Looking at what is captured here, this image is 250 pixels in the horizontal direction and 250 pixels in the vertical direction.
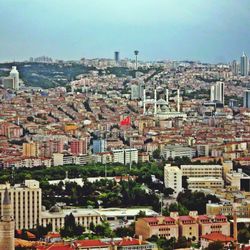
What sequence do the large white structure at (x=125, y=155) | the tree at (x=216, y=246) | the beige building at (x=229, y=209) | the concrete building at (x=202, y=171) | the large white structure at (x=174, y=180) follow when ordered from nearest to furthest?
the tree at (x=216, y=246) → the beige building at (x=229, y=209) → the large white structure at (x=174, y=180) → the concrete building at (x=202, y=171) → the large white structure at (x=125, y=155)

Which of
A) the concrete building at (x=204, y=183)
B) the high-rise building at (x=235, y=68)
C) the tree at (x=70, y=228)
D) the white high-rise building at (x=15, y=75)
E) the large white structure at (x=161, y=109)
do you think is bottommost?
the tree at (x=70, y=228)

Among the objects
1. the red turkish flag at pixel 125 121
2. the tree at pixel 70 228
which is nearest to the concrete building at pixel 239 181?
the tree at pixel 70 228

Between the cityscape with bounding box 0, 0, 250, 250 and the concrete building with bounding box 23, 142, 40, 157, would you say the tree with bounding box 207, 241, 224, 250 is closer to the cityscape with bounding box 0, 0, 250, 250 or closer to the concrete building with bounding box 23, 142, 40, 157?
the cityscape with bounding box 0, 0, 250, 250

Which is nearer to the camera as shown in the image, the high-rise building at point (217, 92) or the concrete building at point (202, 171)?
the concrete building at point (202, 171)

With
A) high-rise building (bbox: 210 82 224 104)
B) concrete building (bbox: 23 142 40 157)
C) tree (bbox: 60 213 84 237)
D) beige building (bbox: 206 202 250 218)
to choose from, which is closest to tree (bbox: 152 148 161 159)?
concrete building (bbox: 23 142 40 157)

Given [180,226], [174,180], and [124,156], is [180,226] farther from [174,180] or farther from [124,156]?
[124,156]

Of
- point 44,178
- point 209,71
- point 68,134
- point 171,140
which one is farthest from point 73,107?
point 44,178

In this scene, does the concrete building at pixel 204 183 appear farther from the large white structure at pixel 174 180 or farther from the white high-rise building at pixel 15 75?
the white high-rise building at pixel 15 75
